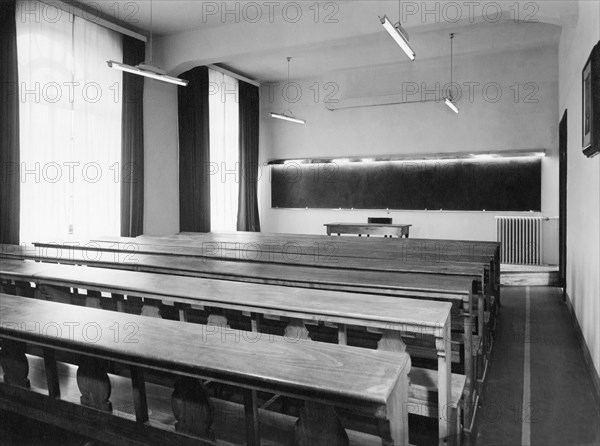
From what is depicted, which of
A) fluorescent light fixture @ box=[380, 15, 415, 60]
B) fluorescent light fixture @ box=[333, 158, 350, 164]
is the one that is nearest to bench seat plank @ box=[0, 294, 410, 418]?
fluorescent light fixture @ box=[380, 15, 415, 60]

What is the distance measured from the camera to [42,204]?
5.46 metres

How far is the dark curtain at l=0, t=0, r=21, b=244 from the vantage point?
495 cm

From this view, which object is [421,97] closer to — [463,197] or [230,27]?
[463,197]

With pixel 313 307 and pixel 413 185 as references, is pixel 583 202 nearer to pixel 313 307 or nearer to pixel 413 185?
pixel 313 307

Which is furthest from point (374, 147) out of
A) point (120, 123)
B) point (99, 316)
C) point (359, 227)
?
point (99, 316)

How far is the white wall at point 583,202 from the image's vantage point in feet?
10.2

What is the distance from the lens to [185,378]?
1235 millimetres

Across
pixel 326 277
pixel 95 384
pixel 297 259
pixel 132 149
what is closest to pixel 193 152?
pixel 132 149

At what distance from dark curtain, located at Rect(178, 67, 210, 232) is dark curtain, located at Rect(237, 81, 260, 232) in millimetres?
1319

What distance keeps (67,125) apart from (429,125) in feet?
19.4

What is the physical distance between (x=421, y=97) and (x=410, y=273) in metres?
6.54

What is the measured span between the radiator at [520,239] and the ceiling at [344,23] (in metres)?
2.83

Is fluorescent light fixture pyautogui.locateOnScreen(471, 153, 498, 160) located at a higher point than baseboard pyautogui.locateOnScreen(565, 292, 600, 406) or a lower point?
higher

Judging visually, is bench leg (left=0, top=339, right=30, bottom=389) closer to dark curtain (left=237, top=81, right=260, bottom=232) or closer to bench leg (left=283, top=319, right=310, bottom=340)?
bench leg (left=283, top=319, right=310, bottom=340)
